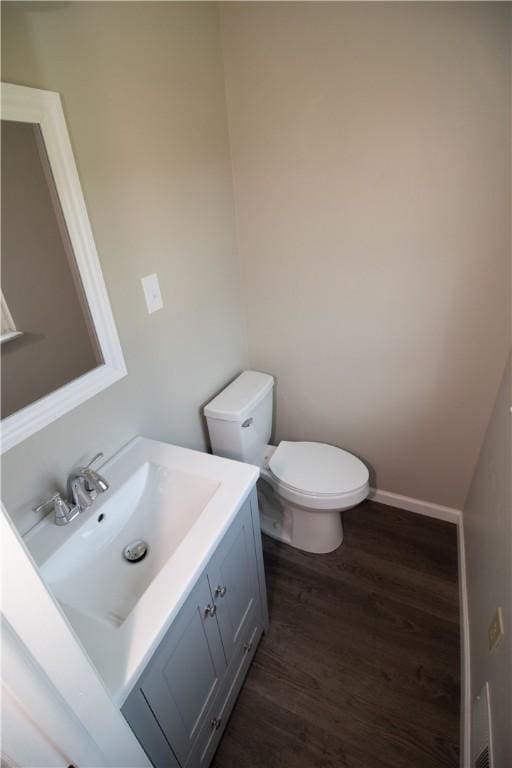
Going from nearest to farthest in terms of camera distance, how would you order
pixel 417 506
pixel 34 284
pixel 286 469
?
1. pixel 34 284
2. pixel 286 469
3. pixel 417 506

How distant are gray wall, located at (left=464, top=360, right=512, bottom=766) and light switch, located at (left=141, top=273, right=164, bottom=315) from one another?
1.28m

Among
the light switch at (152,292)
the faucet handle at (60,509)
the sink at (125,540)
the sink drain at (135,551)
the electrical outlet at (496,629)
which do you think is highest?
the light switch at (152,292)

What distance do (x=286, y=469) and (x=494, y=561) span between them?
0.83 metres

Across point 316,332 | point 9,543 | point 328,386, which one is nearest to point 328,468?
point 328,386

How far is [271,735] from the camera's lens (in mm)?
1271

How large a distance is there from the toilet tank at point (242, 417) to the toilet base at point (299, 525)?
234 millimetres

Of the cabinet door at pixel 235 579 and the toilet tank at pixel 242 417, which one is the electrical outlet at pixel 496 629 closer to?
the cabinet door at pixel 235 579

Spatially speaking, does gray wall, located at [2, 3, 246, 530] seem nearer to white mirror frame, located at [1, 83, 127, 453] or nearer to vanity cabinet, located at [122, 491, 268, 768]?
white mirror frame, located at [1, 83, 127, 453]

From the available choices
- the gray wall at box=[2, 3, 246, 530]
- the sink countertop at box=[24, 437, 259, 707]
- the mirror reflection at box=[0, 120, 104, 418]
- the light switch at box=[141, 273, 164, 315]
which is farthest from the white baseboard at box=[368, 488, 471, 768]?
the mirror reflection at box=[0, 120, 104, 418]

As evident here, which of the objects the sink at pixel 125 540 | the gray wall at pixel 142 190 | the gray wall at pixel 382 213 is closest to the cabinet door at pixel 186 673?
the sink at pixel 125 540

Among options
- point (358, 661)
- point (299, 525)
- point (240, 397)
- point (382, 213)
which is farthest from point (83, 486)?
point (382, 213)

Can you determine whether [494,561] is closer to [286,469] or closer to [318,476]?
[318,476]

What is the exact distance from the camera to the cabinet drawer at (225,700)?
1.10 metres

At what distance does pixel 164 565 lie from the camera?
97cm
